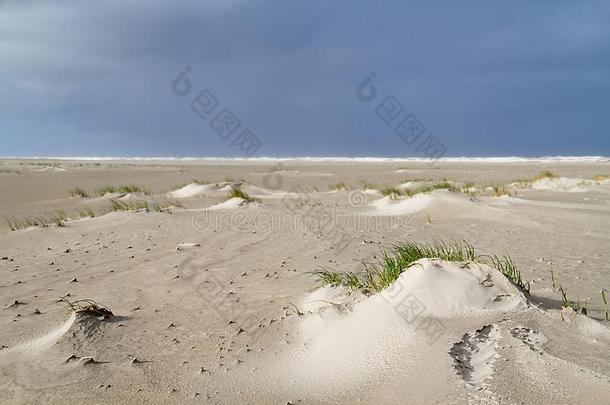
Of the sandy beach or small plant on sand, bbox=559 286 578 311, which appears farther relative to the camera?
small plant on sand, bbox=559 286 578 311

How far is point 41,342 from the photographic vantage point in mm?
3211

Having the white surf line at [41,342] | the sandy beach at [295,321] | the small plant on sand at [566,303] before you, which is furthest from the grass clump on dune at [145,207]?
the small plant on sand at [566,303]

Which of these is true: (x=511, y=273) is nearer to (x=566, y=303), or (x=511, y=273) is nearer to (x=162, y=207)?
(x=566, y=303)

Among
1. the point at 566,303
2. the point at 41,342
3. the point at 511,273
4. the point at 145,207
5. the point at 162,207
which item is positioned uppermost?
the point at 162,207

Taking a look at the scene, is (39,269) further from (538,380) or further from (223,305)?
(538,380)

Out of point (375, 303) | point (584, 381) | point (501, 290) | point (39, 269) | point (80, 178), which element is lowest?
point (584, 381)

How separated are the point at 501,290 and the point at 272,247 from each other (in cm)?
316

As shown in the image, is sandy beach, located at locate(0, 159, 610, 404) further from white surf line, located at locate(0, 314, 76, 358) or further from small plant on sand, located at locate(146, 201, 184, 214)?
small plant on sand, located at locate(146, 201, 184, 214)

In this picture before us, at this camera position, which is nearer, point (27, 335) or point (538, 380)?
point (538, 380)

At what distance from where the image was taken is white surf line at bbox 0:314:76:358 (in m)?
3.10

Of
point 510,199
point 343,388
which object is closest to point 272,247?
point 343,388

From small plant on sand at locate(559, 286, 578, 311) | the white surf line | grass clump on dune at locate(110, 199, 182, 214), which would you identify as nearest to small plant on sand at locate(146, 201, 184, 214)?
grass clump on dune at locate(110, 199, 182, 214)

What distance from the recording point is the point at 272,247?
19.2 feet

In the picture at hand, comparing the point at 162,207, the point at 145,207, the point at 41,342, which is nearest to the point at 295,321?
the point at 41,342
